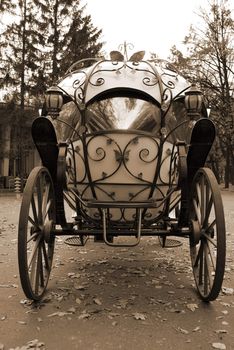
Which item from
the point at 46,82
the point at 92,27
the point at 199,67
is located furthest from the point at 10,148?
the point at 199,67

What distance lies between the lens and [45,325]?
377 centimetres

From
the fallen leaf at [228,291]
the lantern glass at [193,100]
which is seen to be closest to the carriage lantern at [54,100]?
the lantern glass at [193,100]

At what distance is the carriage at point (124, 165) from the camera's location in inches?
171

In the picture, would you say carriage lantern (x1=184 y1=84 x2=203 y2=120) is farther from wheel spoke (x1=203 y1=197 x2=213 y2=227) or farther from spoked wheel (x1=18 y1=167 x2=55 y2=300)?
spoked wheel (x1=18 y1=167 x2=55 y2=300)

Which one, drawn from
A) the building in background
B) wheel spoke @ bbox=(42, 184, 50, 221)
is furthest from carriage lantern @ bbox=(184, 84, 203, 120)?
the building in background

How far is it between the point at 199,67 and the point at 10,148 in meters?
13.4

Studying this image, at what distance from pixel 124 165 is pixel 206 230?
1.06 metres

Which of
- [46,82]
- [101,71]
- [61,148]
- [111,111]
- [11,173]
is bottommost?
[11,173]

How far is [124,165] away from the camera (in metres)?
4.39

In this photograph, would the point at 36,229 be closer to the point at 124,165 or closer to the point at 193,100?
the point at 124,165

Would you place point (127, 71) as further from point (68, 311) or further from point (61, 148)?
point (68, 311)

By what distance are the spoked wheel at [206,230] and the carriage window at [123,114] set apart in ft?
2.44

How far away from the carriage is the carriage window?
0.03 ft

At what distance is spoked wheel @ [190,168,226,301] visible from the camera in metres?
3.90
